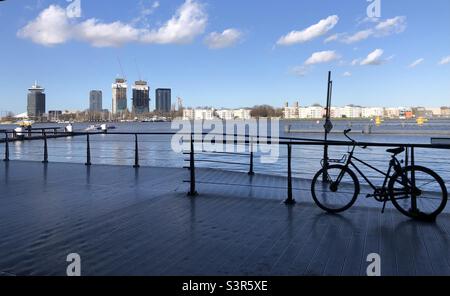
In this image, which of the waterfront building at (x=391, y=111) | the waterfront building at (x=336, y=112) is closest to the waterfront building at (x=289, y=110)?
the waterfront building at (x=336, y=112)

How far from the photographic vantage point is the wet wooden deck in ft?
10.9

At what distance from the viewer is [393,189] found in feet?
16.5

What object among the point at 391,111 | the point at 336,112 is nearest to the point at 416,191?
the point at 336,112

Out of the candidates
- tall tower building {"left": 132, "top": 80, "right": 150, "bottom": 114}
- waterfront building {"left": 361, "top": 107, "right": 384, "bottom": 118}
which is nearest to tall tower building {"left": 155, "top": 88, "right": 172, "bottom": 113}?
tall tower building {"left": 132, "top": 80, "right": 150, "bottom": 114}

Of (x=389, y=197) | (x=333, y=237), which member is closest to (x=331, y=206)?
(x=389, y=197)

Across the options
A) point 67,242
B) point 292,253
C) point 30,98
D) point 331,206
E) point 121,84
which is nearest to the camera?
point 292,253

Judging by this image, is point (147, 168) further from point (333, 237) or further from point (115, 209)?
point (333, 237)

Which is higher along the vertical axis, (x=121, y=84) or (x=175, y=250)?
(x=121, y=84)

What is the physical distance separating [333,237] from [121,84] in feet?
373

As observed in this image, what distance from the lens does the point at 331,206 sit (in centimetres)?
534

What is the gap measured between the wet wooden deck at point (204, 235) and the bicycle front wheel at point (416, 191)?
158 millimetres

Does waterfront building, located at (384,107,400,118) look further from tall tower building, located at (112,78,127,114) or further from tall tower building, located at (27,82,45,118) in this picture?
tall tower building, located at (27,82,45,118)

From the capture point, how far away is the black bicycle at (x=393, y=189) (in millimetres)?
4922
